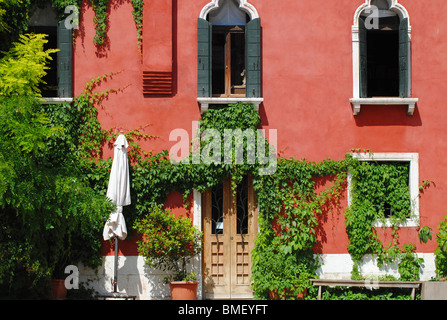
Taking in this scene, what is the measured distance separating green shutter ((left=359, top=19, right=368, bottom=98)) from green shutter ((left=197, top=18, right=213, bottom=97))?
109 inches

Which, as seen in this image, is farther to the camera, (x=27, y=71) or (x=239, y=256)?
(x=239, y=256)

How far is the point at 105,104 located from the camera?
12.9 meters

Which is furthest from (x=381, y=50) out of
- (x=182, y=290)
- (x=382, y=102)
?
(x=182, y=290)

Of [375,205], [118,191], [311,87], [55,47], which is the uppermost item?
[55,47]

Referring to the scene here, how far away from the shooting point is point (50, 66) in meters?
13.2

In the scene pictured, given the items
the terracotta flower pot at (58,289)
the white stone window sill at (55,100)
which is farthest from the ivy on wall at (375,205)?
the white stone window sill at (55,100)

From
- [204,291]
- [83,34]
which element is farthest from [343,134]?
[83,34]

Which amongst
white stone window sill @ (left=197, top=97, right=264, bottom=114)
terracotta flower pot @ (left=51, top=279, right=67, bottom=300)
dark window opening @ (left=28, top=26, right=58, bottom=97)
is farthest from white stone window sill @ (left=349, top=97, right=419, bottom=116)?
terracotta flower pot @ (left=51, top=279, right=67, bottom=300)

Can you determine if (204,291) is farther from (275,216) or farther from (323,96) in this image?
(323,96)

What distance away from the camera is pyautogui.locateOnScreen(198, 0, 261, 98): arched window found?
42.5ft

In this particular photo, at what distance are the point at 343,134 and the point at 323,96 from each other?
788 millimetres

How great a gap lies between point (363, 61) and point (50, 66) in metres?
5.78

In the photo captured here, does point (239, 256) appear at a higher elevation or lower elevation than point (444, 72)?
lower

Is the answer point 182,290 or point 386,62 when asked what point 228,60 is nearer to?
point 386,62
